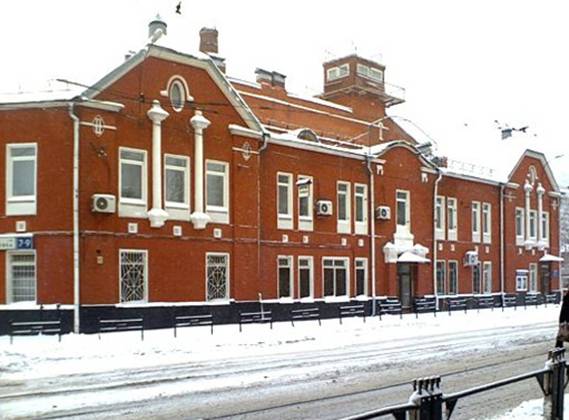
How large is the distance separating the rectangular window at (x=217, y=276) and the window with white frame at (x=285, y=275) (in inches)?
121

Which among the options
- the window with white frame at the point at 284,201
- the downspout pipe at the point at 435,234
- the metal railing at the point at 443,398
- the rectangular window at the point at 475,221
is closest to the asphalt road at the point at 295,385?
the metal railing at the point at 443,398

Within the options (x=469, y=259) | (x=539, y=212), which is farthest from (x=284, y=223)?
(x=539, y=212)

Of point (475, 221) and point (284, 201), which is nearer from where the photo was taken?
point (284, 201)

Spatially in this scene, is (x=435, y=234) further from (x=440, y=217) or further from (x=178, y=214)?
(x=178, y=214)

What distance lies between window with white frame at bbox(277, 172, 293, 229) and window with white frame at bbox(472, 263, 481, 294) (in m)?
15.6

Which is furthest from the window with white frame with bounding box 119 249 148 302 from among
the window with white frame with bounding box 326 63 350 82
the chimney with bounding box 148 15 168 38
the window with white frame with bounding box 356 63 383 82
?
the window with white frame with bounding box 356 63 383 82

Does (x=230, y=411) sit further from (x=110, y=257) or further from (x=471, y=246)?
(x=471, y=246)

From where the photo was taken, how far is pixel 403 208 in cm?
3794

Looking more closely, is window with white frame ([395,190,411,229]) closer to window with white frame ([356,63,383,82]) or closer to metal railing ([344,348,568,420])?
window with white frame ([356,63,383,82])

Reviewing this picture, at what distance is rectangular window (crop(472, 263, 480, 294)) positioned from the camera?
141 ft

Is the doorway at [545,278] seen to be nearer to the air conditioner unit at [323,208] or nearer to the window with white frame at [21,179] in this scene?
the air conditioner unit at [323,208]

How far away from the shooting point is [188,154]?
2784cm

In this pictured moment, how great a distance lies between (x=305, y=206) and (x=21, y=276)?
12.5 metres

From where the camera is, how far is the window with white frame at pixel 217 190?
93.9 ft
